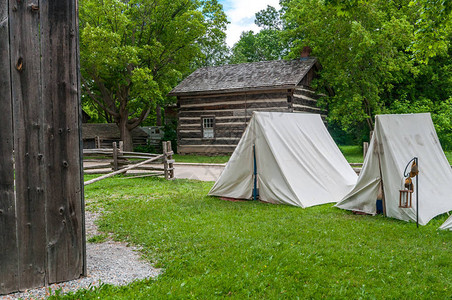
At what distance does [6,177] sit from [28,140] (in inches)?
16.4

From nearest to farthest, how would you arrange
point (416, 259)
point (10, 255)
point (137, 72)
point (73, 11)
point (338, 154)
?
point (10, 255) → point (73, 11) → point (416, 259) → point (338, 154) → point (137, 72)

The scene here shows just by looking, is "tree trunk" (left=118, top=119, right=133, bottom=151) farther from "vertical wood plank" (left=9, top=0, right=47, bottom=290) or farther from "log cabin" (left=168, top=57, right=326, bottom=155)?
"vertical wood plank" (left=9, top=0, right=47, bottom=290)

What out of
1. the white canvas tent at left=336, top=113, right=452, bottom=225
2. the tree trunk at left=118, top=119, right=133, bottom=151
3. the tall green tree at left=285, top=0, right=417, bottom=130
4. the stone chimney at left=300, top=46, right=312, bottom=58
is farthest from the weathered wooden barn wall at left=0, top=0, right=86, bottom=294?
the tree trunk at left=118, top=119, right=133, bottom=151

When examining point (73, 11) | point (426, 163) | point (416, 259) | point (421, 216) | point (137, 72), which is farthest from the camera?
point (137, 72)

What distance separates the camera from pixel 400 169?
683cm

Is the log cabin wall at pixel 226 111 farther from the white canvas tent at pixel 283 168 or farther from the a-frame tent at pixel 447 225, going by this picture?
the a-frame tent at pixel 447 225

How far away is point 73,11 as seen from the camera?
392cm

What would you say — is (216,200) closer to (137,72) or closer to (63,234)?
(63,234)

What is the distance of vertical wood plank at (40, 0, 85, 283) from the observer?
3.81 metres

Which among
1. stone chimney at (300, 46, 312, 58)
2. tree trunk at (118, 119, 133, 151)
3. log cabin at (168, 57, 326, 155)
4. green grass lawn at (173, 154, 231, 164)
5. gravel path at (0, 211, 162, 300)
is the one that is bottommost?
gravel path at (0, 211, 162, 300)

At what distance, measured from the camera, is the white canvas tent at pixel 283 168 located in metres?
8.27

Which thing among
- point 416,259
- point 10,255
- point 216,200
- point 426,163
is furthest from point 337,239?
point 10,255

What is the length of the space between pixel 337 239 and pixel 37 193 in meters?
4.10

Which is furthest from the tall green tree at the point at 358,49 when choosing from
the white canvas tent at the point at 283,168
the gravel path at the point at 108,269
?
the gravel path at the point at 108,269
